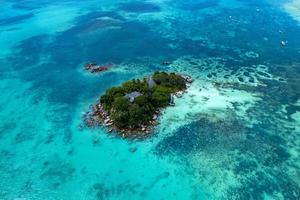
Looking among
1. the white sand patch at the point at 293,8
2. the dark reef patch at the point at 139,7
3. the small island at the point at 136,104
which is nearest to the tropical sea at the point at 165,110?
the white sand patch at the point at 293,8

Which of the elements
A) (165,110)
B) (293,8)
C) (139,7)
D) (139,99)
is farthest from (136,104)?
(293,8)

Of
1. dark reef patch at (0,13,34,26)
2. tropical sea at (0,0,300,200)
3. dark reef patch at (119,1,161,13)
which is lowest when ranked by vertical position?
A: dark reef patch at (0,13,34,26)

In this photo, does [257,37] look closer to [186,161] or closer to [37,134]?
[186,161]

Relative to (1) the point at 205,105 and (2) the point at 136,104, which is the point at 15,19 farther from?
(1) the point at 205,105

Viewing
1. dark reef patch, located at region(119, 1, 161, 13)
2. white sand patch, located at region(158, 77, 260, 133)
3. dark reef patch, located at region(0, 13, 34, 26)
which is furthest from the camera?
dark reef patch, located at region(119, 1, 161, 13)

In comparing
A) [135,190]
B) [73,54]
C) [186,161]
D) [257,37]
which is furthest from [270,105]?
[73,54]

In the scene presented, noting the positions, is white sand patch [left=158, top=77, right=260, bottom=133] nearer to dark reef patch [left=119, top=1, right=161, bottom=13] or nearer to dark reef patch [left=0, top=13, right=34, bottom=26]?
dark reef patch [left=119, top=1, right=161, bottom=13]

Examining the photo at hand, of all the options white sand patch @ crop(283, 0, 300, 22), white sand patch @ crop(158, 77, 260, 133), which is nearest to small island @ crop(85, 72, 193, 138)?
white sand patch @ crop(158, 77, 260, 133)
